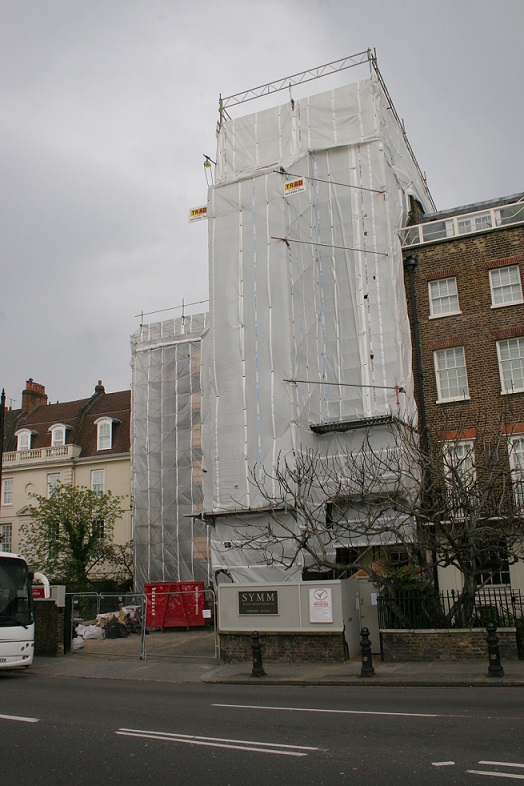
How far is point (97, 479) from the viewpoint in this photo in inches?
1662

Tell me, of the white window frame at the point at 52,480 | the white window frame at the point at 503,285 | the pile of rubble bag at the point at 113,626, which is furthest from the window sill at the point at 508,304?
the white window frame at the point at 52,480

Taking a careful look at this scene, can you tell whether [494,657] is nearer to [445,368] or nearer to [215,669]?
[215,669]

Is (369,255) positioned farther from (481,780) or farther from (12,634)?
(481,780)

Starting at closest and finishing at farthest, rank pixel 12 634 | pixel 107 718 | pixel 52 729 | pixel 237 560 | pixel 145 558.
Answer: pixel 52 729 < pixel 107 718 < pixel 12 634 < pixel 237 560 < pixel 145 558

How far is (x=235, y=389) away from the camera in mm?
22219

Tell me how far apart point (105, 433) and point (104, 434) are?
94 mm

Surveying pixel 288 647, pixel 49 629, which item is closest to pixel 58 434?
pixel 49 629

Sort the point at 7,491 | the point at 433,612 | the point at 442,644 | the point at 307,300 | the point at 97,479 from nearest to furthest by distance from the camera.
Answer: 1. the point at 442,644
2. the point at 433,612
3. the point at 307,300
4. the point at 97,479
5. the point at 7,491

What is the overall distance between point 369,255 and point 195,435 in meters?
13.8

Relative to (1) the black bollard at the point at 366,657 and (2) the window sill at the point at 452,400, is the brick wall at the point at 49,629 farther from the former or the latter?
(2) the window sill at the point at 452,400

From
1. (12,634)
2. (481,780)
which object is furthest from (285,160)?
(481,780)

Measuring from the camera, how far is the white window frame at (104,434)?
42844 mm

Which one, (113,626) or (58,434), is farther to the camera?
(58,434)

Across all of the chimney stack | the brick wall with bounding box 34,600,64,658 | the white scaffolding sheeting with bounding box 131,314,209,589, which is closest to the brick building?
the brick wall with bounding box 34,600,64,658
